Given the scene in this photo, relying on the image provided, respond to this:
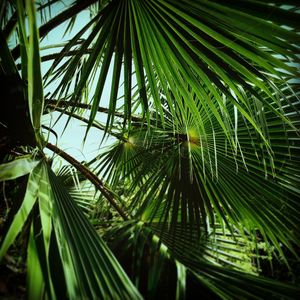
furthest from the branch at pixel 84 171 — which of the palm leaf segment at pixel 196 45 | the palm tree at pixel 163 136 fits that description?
the palm leaf segment at pixel 196 45

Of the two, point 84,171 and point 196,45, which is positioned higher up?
point 196,45

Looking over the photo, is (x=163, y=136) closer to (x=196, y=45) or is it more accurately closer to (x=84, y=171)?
(x=84, y=171)

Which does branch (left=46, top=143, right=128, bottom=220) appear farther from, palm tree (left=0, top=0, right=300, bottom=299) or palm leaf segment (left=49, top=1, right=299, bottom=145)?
palm leaf segment (left=49, top=1, right=299, bottom=145)

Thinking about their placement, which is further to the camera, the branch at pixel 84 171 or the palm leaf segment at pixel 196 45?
the branch at pixel 84 171

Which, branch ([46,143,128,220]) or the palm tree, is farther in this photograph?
branch ([46,143,128,220])

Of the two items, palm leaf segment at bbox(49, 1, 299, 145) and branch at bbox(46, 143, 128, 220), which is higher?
palm leaf segment at bbox(49, 1, 299, 145)

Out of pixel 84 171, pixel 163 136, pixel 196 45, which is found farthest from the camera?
pixel 163 136

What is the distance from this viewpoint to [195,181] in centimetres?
126

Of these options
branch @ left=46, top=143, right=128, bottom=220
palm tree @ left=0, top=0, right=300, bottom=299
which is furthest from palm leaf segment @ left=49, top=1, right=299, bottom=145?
branch @ left=46, top=143, right=128, bottom=220

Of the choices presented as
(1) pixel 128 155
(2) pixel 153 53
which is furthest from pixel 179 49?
(1) pixel 128 155

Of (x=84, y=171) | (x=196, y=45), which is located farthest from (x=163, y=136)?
(x=196, y=45)

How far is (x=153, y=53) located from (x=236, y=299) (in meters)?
0.85

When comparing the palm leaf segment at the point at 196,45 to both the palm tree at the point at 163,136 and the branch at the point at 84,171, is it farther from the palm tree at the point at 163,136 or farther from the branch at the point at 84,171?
Answer: the branch at the point at 84,171

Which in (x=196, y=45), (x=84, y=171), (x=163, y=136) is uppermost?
(x=196, y=45)
